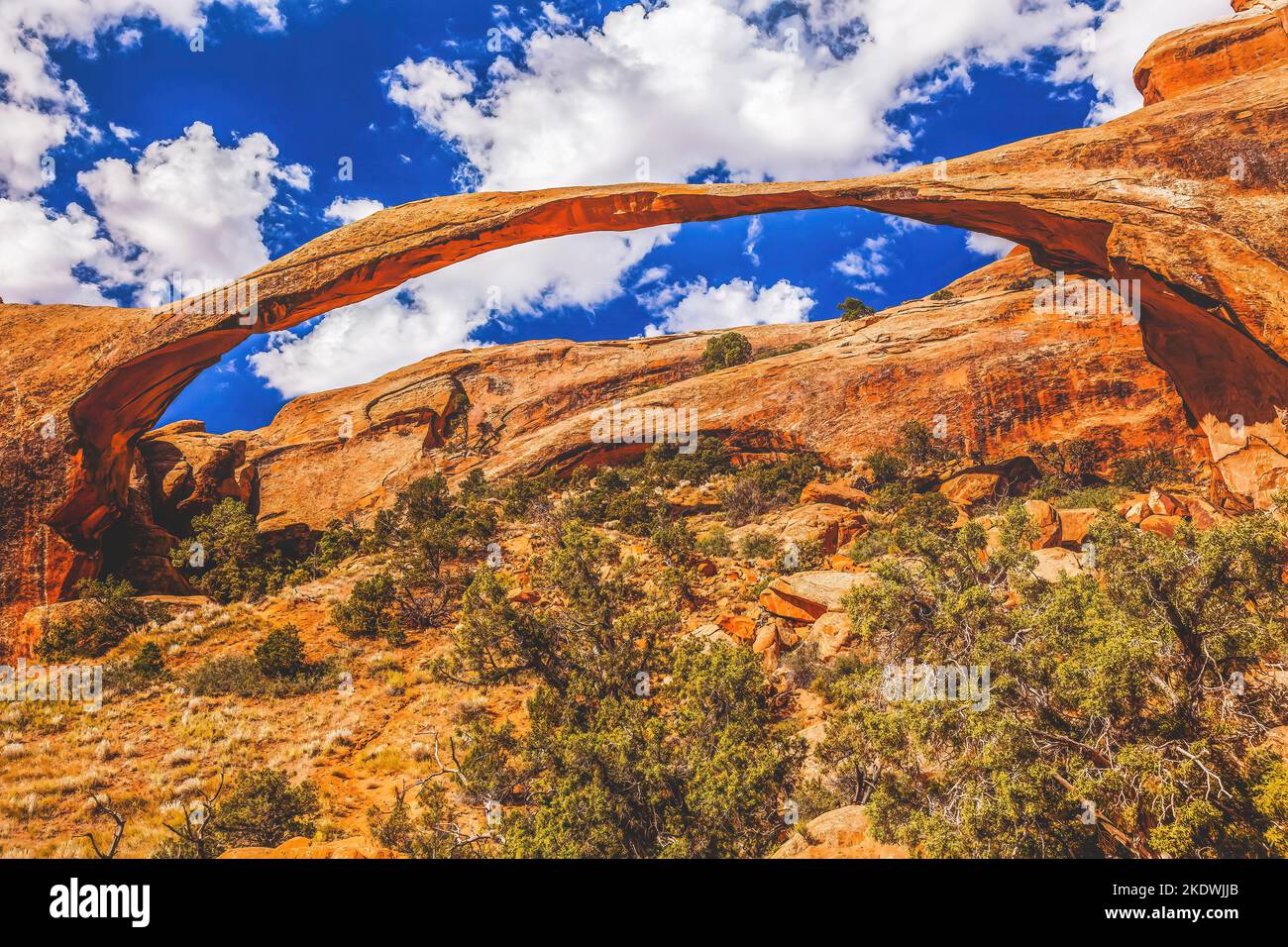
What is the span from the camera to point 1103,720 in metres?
6.19

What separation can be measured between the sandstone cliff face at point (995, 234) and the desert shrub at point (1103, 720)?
683 cm

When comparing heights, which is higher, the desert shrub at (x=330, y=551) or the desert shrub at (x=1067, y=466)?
the desert shrub at (x=1067, y=466)

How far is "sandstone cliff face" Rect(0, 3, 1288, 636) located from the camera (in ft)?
37.1

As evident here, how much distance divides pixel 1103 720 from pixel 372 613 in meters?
15.3

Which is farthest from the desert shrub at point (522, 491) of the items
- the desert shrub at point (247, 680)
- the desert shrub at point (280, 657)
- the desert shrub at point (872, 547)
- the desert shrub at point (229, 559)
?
the desert shrub at point (872, 547)

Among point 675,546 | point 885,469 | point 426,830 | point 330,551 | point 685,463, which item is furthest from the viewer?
point 685,463

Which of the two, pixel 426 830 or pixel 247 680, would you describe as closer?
pixel 426 830

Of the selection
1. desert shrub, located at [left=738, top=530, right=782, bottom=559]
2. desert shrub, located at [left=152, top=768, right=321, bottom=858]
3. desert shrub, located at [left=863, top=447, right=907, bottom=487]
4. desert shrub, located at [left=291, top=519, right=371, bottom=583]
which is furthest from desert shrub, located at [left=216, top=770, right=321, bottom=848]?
desert shrub, located at [left=863, top=447, right=907, bottom=487]

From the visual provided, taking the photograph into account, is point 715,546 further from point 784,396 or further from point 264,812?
point 264,812

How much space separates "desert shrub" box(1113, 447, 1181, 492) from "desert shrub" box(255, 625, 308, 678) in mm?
24752

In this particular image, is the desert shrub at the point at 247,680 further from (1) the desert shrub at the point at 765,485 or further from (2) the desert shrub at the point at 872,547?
(1) the desert shrub at the point at 765,485

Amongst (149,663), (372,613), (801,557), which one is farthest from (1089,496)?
(149,663)

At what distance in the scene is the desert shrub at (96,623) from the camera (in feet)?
47.4
